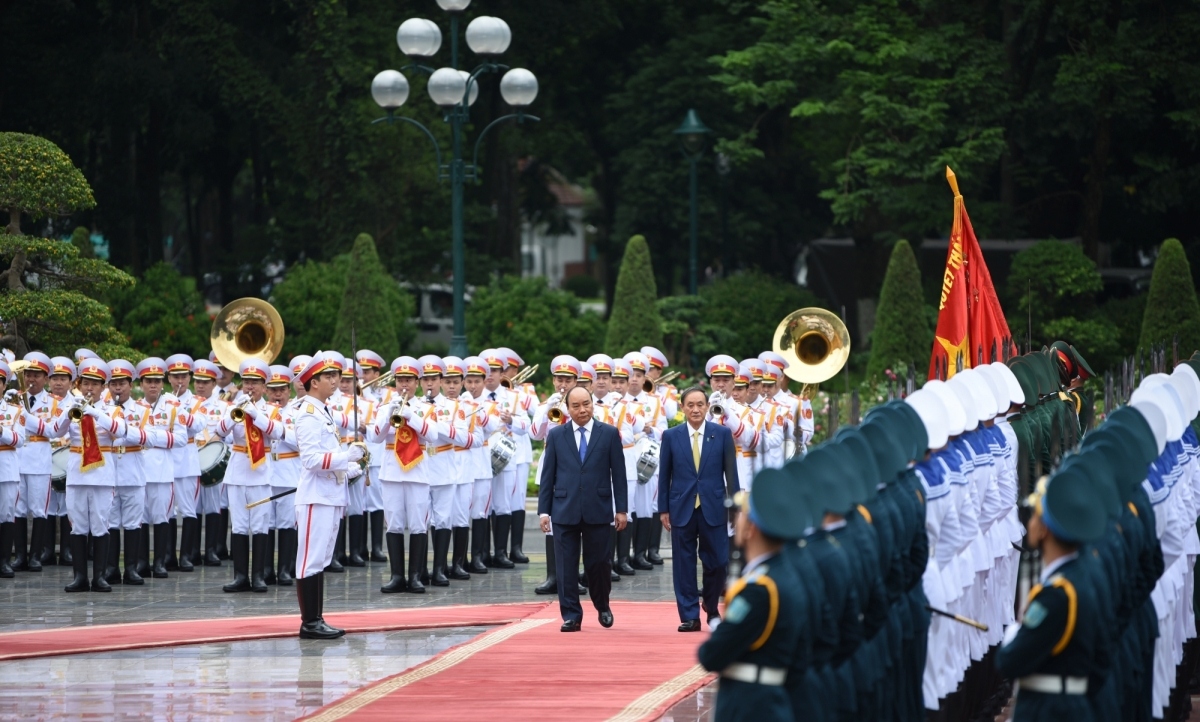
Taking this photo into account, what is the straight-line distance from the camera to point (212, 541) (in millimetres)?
17719

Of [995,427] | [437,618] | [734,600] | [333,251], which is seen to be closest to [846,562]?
[734,600]

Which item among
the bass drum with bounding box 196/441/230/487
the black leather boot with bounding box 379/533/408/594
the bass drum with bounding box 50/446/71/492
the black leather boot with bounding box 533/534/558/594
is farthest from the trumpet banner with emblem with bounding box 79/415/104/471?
the black leather boot with bounding box 533/534/558/594

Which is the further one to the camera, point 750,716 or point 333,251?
point 333,251

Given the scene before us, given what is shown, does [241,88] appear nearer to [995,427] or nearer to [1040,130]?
[1040,130]

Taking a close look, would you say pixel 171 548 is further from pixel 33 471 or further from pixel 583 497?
pixel 583 497

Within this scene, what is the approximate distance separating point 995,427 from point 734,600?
14.4ft

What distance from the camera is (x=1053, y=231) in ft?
113

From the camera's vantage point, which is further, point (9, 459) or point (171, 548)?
point (171, 548)

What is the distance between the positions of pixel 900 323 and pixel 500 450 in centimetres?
1190

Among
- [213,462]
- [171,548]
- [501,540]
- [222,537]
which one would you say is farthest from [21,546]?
[501,540]

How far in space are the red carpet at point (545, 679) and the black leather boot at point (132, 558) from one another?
4.57 m

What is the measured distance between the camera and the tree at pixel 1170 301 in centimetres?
2556

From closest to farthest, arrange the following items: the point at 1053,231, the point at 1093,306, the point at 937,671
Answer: the point at 937,671 → the point at 1093,306 → the point at 1053,231

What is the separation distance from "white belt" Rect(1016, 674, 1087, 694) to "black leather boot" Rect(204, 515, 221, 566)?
39.9 feet
